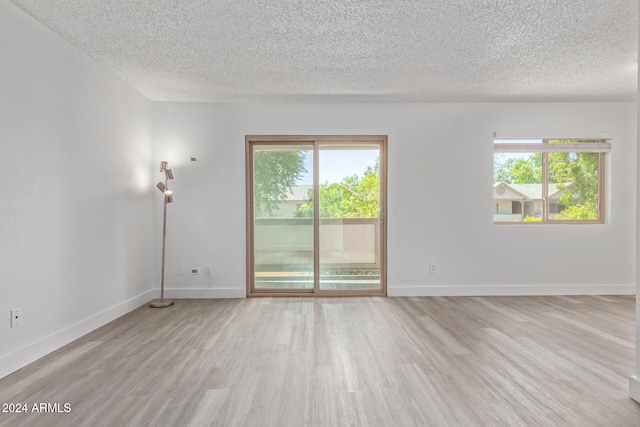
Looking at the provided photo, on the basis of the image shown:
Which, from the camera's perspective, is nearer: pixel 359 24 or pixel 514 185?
pixel 359 24

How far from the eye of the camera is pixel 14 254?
8.23 feet

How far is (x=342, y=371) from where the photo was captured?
250 cm

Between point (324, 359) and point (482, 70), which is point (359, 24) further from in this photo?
point (324, 359)

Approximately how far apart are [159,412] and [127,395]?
1.13 ft

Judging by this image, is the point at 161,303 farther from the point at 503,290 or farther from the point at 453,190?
the point at 503,290

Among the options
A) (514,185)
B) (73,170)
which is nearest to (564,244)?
(514,185)

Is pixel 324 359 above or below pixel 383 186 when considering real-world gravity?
below

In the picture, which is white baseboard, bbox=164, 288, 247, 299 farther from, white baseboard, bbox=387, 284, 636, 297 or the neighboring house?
the neighboring house

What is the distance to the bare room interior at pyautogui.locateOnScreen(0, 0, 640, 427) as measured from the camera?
2330 mm

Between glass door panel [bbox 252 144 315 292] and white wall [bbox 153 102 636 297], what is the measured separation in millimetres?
253

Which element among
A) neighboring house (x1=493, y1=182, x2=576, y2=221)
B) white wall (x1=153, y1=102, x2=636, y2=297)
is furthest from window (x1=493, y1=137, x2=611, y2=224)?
white wall (x1=153, y1=102, x2=636, y2=297)

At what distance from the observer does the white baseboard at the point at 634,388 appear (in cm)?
210

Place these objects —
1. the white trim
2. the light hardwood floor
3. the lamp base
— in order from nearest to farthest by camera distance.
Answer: the light hardwood floor < the lamp base < the white trim

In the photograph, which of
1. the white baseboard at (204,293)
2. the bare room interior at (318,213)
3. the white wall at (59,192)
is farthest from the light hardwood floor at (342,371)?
the white baseboard at (204,293)
